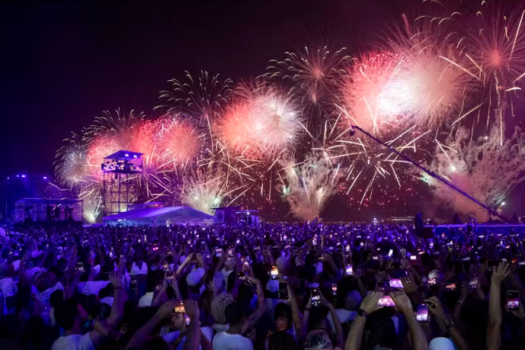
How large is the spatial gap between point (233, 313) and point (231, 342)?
23 centimetres

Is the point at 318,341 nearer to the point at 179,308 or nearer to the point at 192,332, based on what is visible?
the point at 192,332

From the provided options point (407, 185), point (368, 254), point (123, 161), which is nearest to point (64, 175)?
point (123, 161)

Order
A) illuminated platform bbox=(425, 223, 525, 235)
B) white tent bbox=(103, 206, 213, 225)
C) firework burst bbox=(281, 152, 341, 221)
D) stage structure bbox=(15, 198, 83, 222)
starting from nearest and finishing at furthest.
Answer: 1. illuminated platform bbox=(425, 223, 525, 235)
2. white tent bbox=(103, 206, 213, 225)
3. stage structure bbox=(15, 198, 83, 222)
4. firework burst bbox=(281, 152, 341, 221)

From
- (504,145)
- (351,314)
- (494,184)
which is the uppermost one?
(504,145)

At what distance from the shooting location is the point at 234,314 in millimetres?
4465

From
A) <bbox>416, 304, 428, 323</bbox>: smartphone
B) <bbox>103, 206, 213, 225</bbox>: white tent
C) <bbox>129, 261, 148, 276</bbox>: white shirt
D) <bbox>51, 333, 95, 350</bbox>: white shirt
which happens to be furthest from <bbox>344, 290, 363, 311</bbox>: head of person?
<bbox>103, 206, 213, 225</bbox>: white tent

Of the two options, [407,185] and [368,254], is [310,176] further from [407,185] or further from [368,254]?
[368,254]

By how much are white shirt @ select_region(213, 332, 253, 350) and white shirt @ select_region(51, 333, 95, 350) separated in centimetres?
103

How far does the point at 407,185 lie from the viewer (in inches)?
2094

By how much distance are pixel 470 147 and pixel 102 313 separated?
43800 millimetres

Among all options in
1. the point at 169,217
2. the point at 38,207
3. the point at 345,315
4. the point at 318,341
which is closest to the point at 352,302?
the point at 345,315

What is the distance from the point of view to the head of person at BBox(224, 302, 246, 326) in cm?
→ 446

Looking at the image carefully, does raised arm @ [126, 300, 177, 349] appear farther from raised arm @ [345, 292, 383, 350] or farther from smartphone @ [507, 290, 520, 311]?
smartphone @ [507, 290, 520, 311]

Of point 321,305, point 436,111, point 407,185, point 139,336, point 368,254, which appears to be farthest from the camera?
point 407,185
